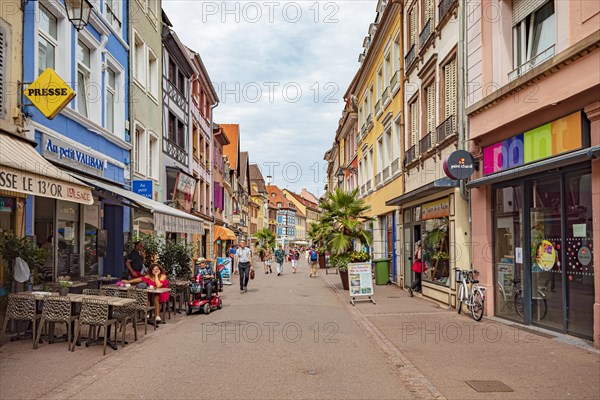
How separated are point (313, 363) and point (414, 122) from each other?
43.2 ft

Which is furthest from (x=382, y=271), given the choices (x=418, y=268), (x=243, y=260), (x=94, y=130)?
(x=94, y=130)

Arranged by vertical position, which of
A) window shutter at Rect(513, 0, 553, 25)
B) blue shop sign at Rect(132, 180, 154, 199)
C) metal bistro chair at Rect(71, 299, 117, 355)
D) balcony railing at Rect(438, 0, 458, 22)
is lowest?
metal bistro chair at Rect(71, 299, 117, 355)

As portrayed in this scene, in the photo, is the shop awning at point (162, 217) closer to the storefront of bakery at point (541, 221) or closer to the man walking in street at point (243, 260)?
the man walking in street at point (243, 260)

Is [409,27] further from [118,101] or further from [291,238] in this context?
Answer: [291,238]

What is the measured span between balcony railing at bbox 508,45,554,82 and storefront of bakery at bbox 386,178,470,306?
286cm

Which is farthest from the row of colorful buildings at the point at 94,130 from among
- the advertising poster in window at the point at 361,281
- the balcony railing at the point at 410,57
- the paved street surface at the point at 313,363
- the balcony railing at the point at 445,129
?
the balcony railing at the point at 410,57

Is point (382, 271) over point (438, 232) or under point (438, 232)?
under

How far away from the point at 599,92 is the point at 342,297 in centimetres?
1166

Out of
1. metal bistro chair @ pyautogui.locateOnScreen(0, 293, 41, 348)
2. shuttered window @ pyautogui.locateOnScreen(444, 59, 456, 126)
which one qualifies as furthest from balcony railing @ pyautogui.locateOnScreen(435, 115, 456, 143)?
metal bistro chair @ pyautogui.locateOnScreen(0, 293, 41, 348)

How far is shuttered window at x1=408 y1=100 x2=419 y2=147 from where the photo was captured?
1884 cm

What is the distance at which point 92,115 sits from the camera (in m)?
14.7

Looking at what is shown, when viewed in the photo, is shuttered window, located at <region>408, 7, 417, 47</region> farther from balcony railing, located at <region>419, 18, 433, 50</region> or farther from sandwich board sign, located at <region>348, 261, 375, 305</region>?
sandwich board sign, located at <region>348, 261, 375, 305</region>

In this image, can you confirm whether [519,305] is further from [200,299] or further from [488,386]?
[200,299]

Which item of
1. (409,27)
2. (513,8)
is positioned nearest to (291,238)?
(409,27)
